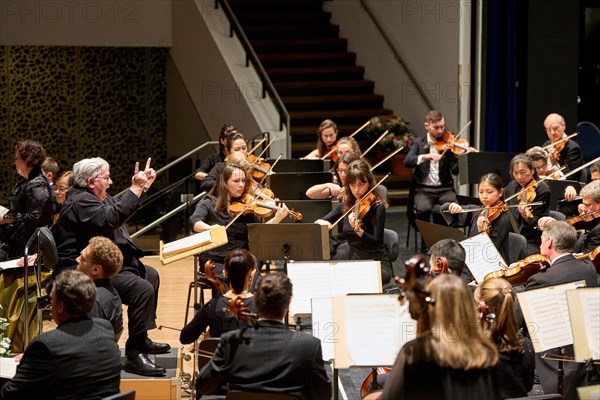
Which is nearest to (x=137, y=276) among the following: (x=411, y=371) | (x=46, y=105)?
(x=411, y=371)

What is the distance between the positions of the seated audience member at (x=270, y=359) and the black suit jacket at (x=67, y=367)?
1.31 feet

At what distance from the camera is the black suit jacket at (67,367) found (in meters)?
3.35

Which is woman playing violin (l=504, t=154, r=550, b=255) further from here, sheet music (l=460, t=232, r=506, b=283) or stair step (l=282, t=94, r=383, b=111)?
stair step (l=282, t=94, r=383, b=111)

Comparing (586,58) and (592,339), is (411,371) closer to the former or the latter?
(592,339)

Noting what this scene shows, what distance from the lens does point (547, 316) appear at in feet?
13.5

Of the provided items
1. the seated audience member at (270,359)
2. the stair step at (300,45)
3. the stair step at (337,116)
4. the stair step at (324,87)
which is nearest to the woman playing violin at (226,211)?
the seated audience member at (270,359)

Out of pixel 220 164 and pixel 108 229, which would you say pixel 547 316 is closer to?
pixel 108 229

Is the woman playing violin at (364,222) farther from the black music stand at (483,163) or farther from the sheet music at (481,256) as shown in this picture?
the black music stand at (483,163)

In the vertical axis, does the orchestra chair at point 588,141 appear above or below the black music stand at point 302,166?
above

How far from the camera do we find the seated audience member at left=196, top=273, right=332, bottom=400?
3.45 meters

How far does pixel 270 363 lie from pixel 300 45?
9.54 metres

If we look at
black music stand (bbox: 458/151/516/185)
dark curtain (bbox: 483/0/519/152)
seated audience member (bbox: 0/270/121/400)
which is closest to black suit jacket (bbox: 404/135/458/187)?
black music stand (bbox: 458/151/516/185)

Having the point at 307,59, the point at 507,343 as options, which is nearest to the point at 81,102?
the point at 307,59

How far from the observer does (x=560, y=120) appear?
26.0 ft
